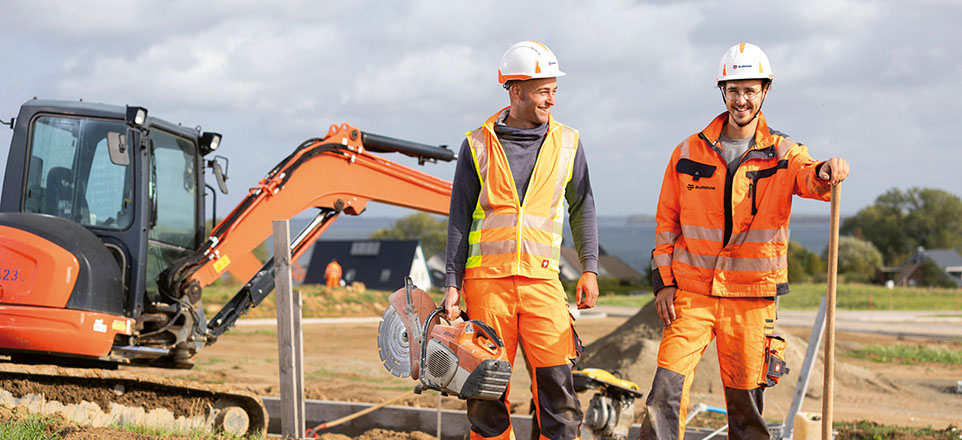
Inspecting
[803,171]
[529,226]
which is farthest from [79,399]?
[803,171]

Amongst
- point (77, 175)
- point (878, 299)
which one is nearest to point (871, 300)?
point (878, 299)

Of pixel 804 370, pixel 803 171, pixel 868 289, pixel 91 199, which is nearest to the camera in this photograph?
pixel 803 171

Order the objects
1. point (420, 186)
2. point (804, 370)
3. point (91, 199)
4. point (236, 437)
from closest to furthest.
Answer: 1. point (236, 437)
2. point (804, 370)
3. point (91, 199)
4. point (420, 186)

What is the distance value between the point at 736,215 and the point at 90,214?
5.55 m

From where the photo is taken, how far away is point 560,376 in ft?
13.4

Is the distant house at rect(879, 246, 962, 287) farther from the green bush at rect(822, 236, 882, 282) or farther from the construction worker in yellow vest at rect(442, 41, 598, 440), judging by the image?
the construction worker in yellow vest at rect(442, 41, 598, 440)

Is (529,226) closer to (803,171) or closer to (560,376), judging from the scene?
(560,376)

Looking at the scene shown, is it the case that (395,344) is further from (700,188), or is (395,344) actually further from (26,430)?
(26,430)

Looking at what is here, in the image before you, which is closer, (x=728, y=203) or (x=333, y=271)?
(x=728, y=203)

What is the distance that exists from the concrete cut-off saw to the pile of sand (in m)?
6.39

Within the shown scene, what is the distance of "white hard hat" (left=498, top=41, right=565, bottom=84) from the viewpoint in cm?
417

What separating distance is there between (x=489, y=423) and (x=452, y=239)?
88 centimetres

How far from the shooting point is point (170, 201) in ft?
27.1

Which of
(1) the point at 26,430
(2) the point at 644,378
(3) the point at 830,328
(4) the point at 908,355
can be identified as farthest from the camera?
(4) the point at 908,355
